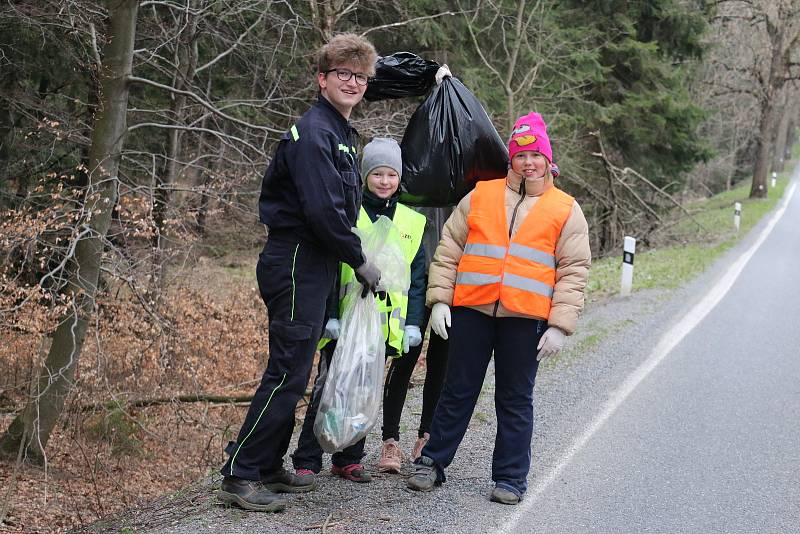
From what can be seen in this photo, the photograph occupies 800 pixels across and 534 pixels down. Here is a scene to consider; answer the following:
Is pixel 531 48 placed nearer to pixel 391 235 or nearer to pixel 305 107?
pixel 305 107

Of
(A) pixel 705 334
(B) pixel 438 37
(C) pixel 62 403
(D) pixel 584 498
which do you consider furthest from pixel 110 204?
(B) pixel 438 37

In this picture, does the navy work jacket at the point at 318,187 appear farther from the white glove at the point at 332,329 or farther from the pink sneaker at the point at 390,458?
the pink sneaker at the point at 390,458

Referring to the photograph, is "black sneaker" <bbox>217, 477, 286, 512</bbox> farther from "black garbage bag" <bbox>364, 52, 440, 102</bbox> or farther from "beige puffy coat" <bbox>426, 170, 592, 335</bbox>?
"black garbage bag" <bbox>364, 52, 440, 102</bbox>

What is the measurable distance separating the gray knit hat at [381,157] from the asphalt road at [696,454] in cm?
195

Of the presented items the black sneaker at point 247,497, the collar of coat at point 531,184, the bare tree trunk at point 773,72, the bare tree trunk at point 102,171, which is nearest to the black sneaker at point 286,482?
the black sneaker at point 247,497

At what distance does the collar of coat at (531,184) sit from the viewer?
180 inches

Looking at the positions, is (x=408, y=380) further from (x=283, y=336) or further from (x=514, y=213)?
(x=514, y=213)

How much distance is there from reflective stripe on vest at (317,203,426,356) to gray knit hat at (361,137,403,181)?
23 cm

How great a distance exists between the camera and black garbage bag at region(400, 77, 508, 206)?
192 inches

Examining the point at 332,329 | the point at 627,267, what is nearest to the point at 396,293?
the point at 332,329

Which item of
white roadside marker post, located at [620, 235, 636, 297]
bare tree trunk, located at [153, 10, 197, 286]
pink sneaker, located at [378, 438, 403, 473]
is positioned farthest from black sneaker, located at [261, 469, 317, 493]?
white roadside marker post, located at [620, 235, 636, 297]

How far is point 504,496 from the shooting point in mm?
4520

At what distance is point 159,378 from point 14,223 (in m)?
2.54

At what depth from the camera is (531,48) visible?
58.5 ft
